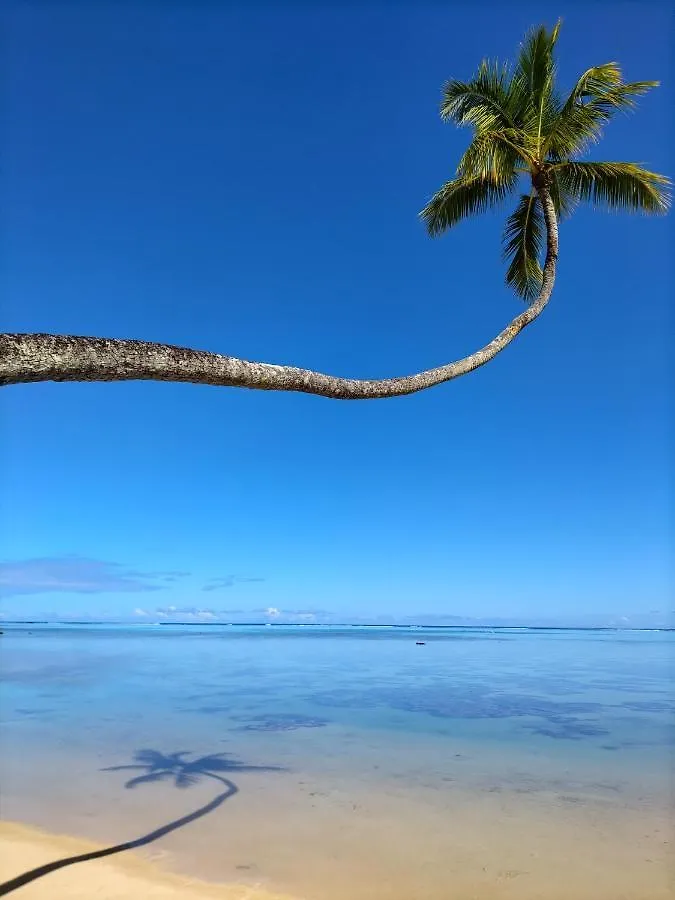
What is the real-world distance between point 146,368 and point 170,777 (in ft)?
29.2

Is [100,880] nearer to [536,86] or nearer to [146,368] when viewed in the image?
[146,368]

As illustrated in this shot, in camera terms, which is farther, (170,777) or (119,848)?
(170,777)

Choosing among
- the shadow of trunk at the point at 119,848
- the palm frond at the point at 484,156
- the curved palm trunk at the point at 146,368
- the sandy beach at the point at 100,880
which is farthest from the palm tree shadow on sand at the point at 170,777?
the palm frond at the point at 484,156

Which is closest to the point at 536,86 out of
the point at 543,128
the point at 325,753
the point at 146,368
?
the point at 543,128

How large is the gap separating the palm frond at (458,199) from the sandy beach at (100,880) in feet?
35.6

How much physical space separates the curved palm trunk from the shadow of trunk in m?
5.70

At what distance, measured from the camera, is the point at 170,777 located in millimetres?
9930

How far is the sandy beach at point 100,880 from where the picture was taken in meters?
5.89

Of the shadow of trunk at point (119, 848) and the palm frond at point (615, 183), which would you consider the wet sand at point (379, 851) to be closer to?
the shadow of trunk at point (119, 848)

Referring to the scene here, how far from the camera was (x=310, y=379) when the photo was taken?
457 centimetres

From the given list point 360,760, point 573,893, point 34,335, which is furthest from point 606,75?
point 360,760

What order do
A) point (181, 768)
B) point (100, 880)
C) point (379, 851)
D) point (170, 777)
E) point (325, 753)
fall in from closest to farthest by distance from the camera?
1. point (100, 880)
2. point (379, 851)
3. point (170, 777)
4. point (181, 768)
5. point (325, 753)

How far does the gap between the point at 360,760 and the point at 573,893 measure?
5.34 m

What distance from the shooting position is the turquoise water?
8.15 meters
